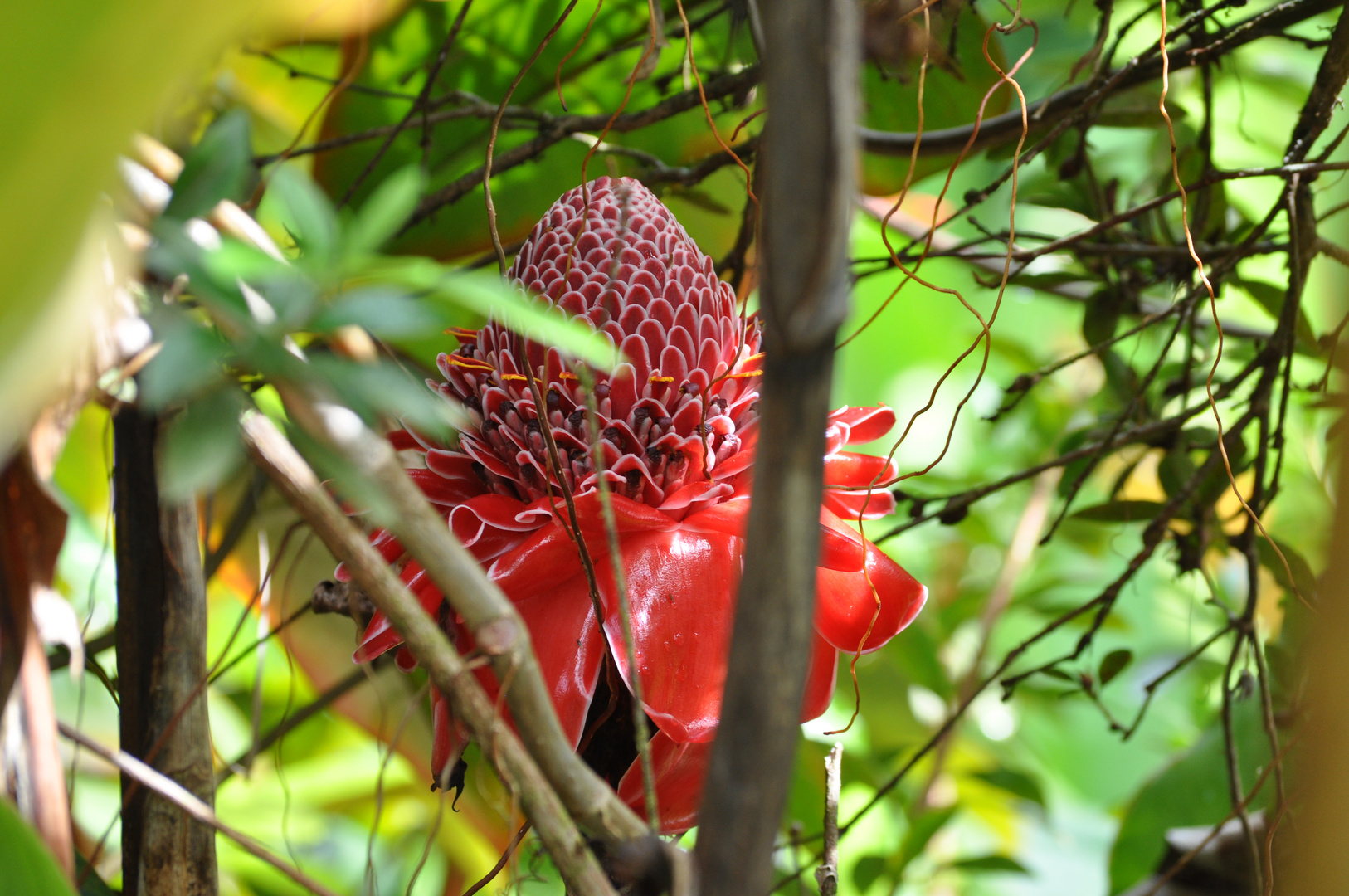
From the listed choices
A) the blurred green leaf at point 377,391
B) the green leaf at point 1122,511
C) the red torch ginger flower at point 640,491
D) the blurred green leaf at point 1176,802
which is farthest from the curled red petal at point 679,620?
the blurred green leaf at point 1176,802

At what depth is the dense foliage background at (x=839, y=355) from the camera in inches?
9.0

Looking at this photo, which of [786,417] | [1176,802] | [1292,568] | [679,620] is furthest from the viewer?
[1176,802]

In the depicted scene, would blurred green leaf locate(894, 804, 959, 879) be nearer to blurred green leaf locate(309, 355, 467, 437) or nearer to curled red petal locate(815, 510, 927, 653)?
curled red petal locate(815, 510, 927, 653)

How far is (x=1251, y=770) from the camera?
521mm

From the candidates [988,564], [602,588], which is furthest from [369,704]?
[988,564]

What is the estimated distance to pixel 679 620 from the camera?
0.24 metres

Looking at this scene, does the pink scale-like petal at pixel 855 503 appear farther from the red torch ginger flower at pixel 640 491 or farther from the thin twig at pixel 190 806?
the thin twig at pixel 190 806

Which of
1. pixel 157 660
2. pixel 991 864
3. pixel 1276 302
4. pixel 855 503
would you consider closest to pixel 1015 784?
pixel 991 864

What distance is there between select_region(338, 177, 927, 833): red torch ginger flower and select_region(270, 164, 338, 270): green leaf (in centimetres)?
7

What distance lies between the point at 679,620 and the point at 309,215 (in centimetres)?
13

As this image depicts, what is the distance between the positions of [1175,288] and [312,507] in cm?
38

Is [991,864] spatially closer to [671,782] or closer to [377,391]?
[671,782]

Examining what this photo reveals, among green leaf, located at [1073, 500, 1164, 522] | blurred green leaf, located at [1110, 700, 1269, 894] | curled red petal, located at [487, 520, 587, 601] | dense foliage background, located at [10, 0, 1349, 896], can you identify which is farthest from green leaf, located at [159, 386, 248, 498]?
blurred green leaf, located at [1110, 700, 1269, 894]

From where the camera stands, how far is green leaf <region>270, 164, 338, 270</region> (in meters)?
0.14
